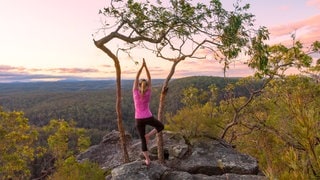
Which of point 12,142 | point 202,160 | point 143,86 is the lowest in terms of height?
point 12,142

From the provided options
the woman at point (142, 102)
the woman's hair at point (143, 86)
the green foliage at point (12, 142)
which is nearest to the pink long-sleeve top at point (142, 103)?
the woman at point (142, 102)

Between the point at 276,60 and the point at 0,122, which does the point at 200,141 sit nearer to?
the point at 276,60

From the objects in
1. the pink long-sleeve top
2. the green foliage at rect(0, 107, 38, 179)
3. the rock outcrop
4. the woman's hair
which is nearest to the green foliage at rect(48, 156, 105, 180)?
the rock outcrop

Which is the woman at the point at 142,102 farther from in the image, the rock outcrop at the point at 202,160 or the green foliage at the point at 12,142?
the green foliage at the point at 12,142

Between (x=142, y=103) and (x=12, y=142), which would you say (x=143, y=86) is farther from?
(x=12, y=142)

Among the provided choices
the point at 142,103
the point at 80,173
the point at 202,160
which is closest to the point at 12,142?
the point at 80,173

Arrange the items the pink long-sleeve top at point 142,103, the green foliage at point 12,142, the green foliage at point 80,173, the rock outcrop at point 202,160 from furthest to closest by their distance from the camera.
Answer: the green foliage at point 12,142 → the green foliage at point 80,173 → the rock outcrop at point 202,160 → the pink long-sleeve top at point 142,103

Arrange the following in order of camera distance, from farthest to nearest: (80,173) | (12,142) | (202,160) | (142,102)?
(12,142) < (202,160) < (80,173) < (142,102)

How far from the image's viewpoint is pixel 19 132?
24844 mm

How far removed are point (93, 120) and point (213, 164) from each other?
129 m

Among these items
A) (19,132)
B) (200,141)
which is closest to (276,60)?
(200,141)

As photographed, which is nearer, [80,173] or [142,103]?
[142,103]

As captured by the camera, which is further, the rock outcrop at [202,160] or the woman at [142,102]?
the rock outcrop at [202,160]

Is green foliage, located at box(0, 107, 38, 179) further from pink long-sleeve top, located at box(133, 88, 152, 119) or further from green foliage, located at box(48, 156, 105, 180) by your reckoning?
pink long-sleeve top, located at box(133, 88, 152, 119)
